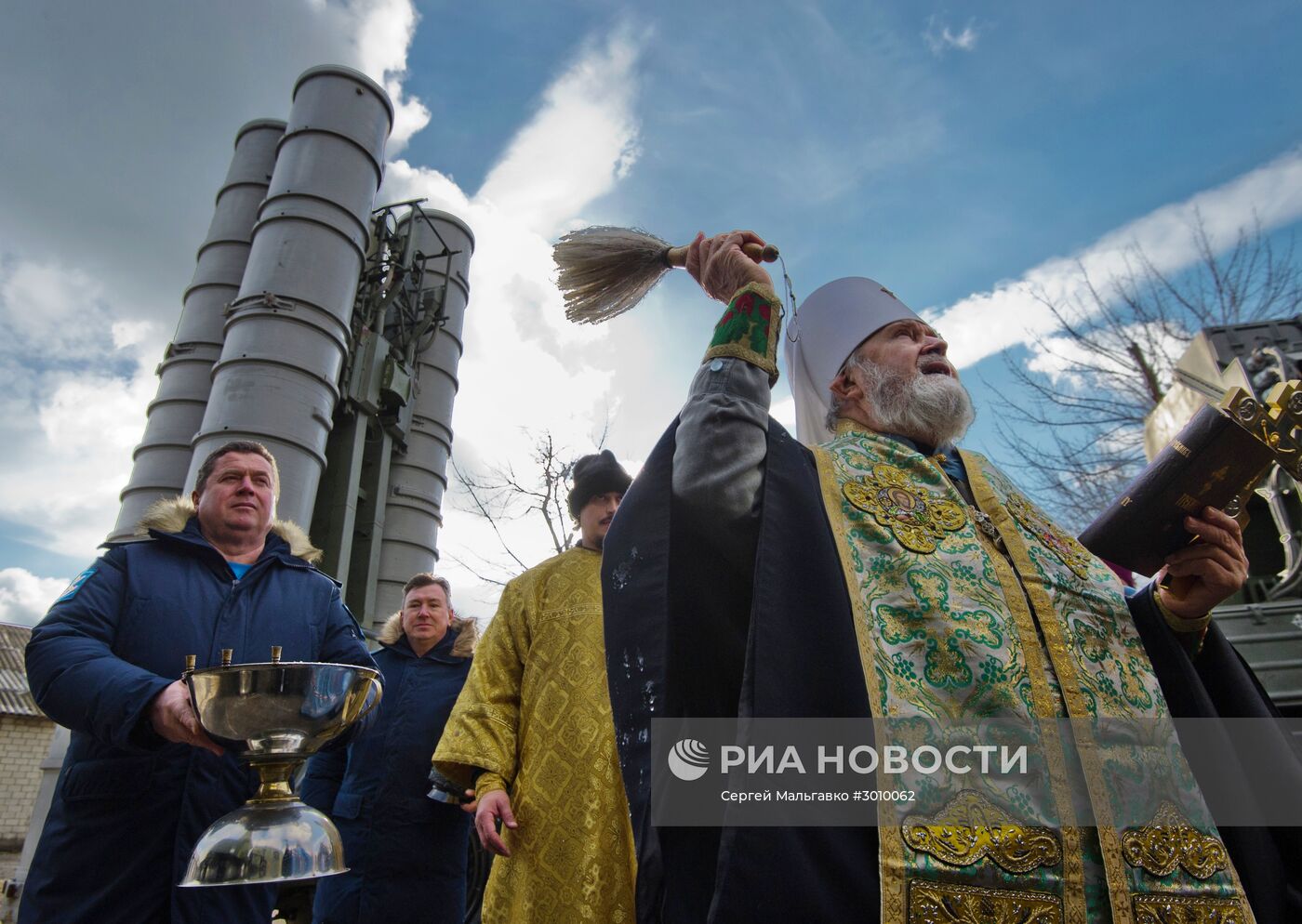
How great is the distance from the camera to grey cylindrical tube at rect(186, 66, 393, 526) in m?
6.91

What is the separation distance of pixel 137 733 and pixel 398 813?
158cm

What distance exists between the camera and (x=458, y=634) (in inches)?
150

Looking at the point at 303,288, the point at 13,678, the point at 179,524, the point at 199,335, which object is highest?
the point at 13,678

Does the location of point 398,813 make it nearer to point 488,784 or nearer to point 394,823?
point 394,823

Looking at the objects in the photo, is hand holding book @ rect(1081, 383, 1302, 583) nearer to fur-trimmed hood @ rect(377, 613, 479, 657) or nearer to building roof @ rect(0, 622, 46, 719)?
fur-trimmed hood @ rect(377, 613, 479, 657)

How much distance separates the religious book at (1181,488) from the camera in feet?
4.83

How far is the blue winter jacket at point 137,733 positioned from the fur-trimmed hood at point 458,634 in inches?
55.0

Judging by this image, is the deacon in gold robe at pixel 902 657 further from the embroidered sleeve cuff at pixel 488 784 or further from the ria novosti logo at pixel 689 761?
the embroidered sleeve cuff at pixel 488 784

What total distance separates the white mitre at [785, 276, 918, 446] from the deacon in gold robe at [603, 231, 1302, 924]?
53 centimetres

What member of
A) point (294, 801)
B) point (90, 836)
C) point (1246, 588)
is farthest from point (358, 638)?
point (1246, 588)

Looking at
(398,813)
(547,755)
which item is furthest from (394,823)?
(547,755)

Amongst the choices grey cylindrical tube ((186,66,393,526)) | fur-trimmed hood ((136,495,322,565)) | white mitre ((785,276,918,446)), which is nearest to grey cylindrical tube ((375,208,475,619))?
grey cylindrical tube ((186,66,393,526))

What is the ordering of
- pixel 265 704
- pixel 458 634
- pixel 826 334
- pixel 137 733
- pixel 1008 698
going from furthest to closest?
pixel 458 634, pixel 826 334, pixel 137 733, pixel 265 704, pixel 1008 698

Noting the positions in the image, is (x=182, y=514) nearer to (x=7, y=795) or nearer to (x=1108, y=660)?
(x=1108, y=660)
